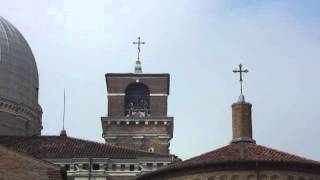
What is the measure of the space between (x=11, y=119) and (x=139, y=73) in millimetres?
8416

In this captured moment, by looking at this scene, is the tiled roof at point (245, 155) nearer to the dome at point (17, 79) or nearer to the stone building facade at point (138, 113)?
the dome at point (17, 79)

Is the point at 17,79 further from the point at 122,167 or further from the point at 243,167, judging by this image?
the point at 243,167

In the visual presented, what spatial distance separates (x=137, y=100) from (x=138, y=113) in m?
1.11

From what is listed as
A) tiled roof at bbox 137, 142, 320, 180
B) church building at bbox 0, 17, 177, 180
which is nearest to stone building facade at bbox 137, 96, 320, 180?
tiled roof at bbox 137, 142, 320, 180

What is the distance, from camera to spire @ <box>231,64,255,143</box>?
32.3 metres

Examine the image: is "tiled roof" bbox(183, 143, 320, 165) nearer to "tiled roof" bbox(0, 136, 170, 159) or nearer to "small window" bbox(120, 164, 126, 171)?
"small window" bbox(120, 164, 126, 171)

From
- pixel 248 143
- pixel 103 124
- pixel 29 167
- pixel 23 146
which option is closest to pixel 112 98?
pixel 103 124

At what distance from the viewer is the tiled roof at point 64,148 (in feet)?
125

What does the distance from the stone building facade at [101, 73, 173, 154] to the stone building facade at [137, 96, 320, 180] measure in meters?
17.2

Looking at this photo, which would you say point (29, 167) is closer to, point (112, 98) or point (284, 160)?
point (284, 160)

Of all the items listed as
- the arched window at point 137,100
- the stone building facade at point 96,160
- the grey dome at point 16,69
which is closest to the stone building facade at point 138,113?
the arched window at point 137,100

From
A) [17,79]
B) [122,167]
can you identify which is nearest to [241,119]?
[122,167]

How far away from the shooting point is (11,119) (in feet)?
146

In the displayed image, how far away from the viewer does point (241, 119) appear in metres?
32.7
